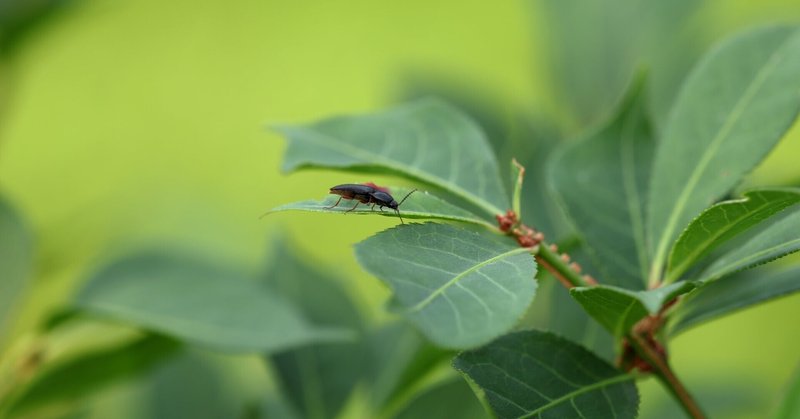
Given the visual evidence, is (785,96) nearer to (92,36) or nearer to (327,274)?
(327,274)

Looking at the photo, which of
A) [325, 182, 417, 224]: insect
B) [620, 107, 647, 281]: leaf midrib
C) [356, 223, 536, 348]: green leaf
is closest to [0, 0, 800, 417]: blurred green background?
[325, 182, 417, 224]: insect

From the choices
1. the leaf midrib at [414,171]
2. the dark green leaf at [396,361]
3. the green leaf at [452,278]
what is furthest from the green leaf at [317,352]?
the green leaf at [452,278]

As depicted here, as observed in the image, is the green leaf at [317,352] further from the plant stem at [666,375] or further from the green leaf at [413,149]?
the plant stem at [666,375]

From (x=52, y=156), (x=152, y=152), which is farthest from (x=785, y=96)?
(x=52, y=156)

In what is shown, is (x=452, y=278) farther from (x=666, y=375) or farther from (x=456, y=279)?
(x=666, y=375)

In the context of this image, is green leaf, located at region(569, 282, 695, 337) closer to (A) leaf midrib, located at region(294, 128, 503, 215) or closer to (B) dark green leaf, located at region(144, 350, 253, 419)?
(A) leaf midrib, located at region(294, 128, 503, 215)

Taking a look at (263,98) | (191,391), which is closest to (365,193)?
(191,391)

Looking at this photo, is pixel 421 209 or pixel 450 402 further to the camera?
pixel 450 402
